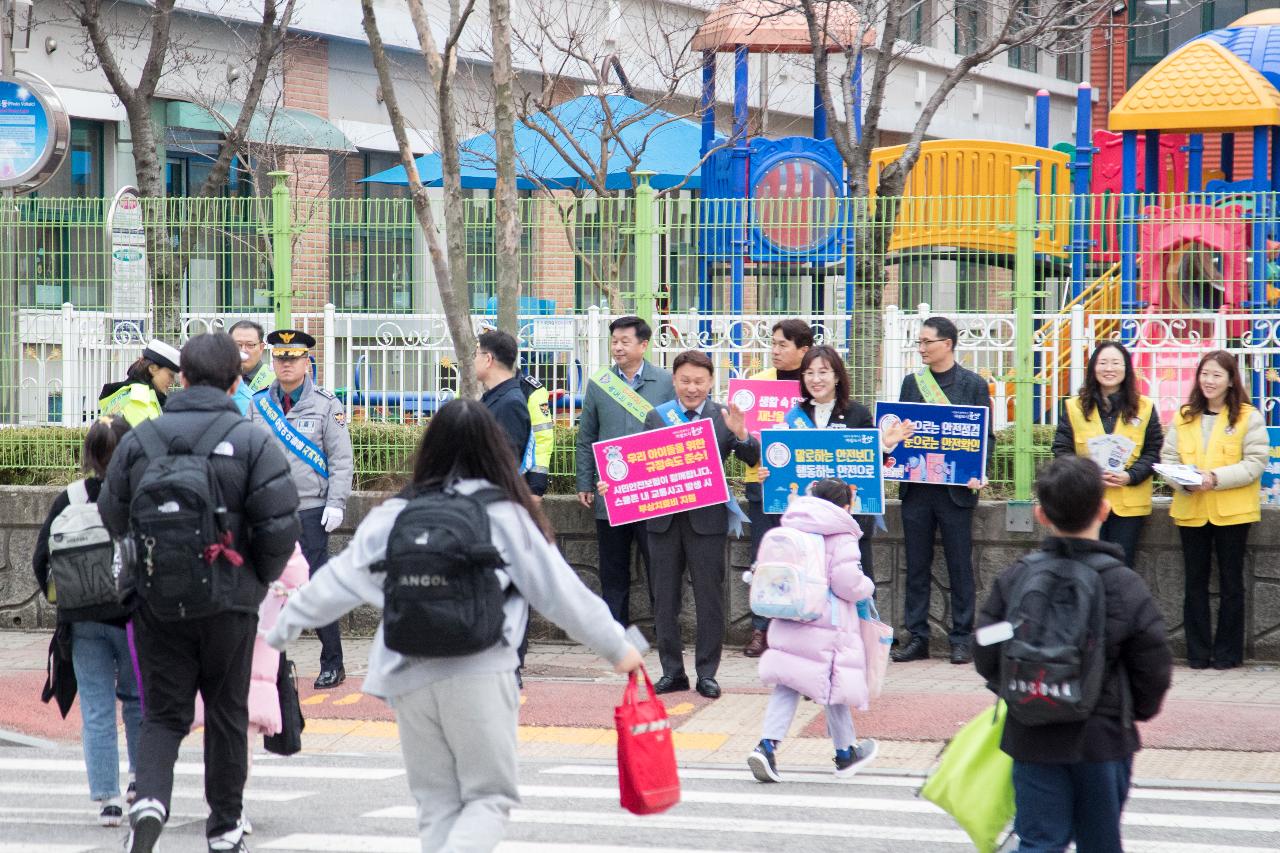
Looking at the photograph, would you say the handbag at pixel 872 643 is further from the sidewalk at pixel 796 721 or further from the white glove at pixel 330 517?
the white glove at pixel 330 517

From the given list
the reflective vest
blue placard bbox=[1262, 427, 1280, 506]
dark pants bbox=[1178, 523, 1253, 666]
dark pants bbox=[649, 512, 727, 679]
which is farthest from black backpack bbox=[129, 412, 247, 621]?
blue placard bbox=[1262, 427, 1280, 506]

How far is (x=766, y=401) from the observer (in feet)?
33.3

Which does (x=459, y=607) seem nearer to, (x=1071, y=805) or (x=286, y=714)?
(x=1071, y=805)

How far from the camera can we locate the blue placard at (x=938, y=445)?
10.1m

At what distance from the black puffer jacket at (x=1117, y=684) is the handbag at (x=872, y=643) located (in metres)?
2.80

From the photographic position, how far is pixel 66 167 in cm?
2155

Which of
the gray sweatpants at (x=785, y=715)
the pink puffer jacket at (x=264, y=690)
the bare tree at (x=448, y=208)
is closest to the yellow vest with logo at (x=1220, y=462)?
the gray sweatpants at (x=785, y=715)

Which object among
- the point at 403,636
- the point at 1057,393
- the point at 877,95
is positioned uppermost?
the point at 877,95

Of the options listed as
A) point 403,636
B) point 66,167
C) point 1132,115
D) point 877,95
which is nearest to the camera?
point 403,636

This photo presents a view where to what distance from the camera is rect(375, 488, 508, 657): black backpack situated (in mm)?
4723

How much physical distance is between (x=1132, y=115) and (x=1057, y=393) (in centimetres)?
504

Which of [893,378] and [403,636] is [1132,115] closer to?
[893,378]

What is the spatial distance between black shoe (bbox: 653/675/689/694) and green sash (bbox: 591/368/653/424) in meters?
1.46

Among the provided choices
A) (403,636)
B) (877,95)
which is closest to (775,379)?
(877,95)
